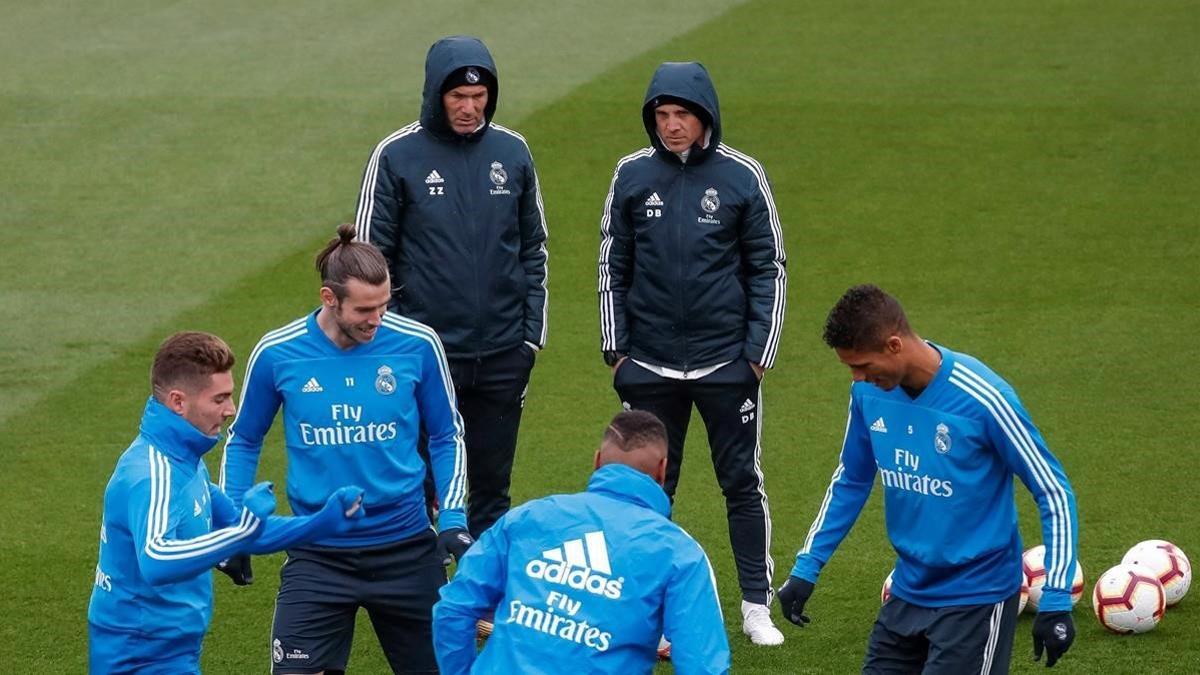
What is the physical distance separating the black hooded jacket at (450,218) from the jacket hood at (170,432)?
204 centimetres

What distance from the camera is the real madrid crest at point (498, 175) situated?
711 centimetres

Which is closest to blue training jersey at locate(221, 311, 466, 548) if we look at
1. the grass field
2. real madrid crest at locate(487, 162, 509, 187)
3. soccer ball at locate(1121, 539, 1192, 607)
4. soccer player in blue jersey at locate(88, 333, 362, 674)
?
soccer player in blue jersey at locate(88, 333, 362, 674)

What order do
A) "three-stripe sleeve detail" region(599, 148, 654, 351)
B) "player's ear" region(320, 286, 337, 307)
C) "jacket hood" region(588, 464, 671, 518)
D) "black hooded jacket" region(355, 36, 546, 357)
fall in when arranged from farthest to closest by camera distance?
"three-stripe sleeve detail" region(599, 148, 654, 351), "black hooded jacket" region(355, 36, 546, 357), "player's ear" region(320, 286, 337, 307), "jacket hood" region(588, 464, 671, 518)

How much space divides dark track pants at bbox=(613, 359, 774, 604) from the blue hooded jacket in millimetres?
2632

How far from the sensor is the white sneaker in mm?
7199

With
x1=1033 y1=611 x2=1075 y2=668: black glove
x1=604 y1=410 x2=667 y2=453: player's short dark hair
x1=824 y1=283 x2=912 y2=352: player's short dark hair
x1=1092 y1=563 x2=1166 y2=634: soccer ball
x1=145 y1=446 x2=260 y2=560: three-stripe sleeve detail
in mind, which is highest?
x1=824 y1=283 x2=912 y2=352: player's short dark hair

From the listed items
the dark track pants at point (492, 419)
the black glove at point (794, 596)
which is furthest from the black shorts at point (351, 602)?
the dark track pants at point (492, 419)

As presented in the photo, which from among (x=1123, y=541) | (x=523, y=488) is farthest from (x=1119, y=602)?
(x=523, y=488)

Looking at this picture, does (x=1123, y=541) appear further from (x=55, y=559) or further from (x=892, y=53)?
(x=892, y=53)

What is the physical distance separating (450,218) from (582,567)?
2.88 m

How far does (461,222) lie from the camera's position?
7035 mm

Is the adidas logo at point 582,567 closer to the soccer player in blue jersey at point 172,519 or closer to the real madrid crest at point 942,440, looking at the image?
the soccer player in blue jersey at point 172,519

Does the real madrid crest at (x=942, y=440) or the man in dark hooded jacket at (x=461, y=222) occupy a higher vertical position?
the man in dark hooded jacket at (x=461, y=222)

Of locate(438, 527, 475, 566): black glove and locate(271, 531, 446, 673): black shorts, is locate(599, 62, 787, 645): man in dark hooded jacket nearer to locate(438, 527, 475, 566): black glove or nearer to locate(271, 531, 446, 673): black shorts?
locate(271, 531, 446, 673): black shorts
